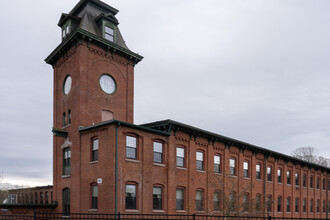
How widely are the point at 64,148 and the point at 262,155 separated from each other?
2251 cm

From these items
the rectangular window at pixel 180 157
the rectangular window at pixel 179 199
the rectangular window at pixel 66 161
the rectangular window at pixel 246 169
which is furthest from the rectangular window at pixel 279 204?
the rectangular window at pixel 66 161

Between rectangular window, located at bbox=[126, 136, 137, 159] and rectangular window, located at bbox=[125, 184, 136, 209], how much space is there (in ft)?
7.04

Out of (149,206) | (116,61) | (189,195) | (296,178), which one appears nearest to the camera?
(149,206)

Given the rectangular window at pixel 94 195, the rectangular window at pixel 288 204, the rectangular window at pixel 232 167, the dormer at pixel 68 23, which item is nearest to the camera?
the rectangular window at pixel 94 195

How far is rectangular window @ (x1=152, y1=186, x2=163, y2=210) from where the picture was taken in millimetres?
25109

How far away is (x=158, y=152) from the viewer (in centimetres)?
2608

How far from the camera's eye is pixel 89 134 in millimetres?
24812

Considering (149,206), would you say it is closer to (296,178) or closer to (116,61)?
(116,61)

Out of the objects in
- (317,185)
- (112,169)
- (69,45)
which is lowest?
(317,185)

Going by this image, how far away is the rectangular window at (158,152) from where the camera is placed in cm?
2584

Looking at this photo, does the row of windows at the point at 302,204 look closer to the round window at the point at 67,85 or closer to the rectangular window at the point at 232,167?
the rectangular window at the point at 232,167

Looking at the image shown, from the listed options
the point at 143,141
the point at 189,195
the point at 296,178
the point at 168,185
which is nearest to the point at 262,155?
the point at 296,178

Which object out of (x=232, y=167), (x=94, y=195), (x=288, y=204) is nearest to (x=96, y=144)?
(x=94, y=195)

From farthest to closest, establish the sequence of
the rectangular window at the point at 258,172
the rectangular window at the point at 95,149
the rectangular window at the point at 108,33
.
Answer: the rectangular window at the point at 258,172
the rectangular window at the point at 108,33
the rectangular window at the point at 95,149
